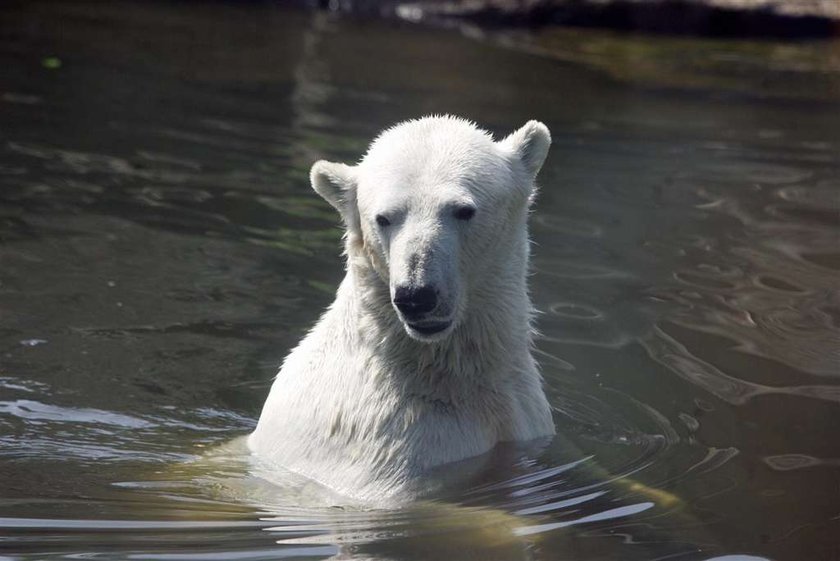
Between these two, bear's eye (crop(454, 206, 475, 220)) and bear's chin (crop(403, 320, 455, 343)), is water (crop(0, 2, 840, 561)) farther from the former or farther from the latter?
bear's eye (crop(454, 206, 475, 220))

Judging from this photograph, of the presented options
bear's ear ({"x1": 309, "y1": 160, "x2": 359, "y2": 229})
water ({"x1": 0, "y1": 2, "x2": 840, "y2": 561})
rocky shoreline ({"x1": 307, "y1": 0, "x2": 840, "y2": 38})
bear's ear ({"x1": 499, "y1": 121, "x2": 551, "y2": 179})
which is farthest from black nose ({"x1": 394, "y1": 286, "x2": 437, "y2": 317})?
rocky shoreline ({"x1": 307, "y1": 0, "x2": 840, "y2": 38})

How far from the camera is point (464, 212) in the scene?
4.59 meters

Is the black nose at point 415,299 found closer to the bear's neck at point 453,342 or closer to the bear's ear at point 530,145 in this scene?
the bear's neck at point 453,342

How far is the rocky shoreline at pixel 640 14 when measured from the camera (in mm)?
16578

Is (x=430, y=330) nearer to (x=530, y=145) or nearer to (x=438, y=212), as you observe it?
(x=438, y=212)

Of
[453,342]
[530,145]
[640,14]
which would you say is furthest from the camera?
[640,14]

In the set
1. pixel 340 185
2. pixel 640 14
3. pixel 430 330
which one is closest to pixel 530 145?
pixel 340 185

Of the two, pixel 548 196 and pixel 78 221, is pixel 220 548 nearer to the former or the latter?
pixel 78 221

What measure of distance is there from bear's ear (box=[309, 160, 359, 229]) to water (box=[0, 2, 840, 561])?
1.04 m

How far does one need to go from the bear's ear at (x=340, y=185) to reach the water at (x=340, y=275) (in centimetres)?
104

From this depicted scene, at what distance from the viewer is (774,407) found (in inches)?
234

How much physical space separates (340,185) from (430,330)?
73cm

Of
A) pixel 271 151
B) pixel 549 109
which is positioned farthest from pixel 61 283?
pixel 549 109

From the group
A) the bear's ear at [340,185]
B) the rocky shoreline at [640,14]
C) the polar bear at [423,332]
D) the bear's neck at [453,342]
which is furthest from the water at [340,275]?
the rocky shoreline at [640,14]
